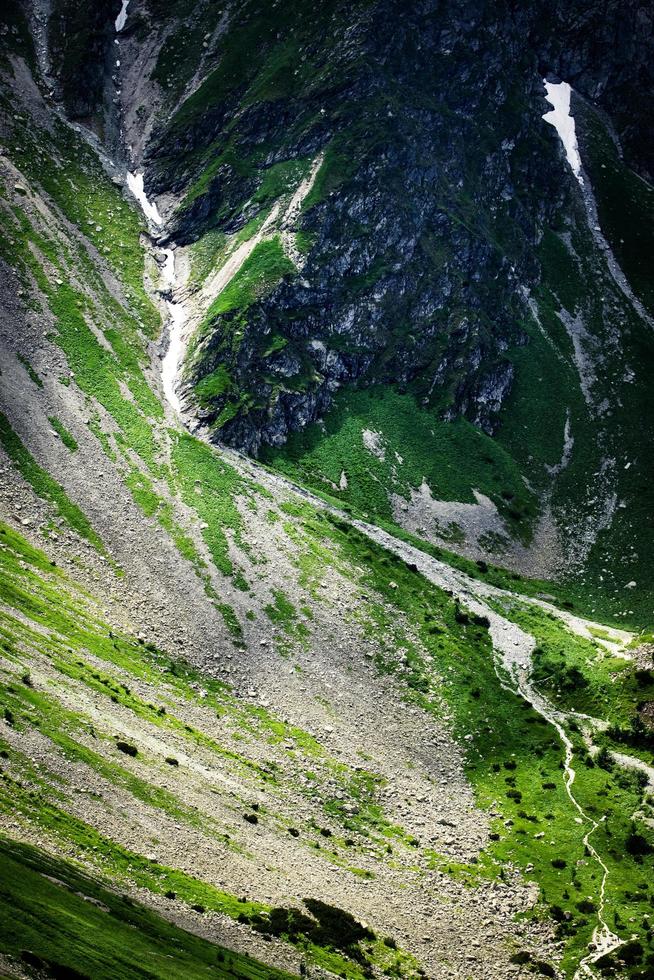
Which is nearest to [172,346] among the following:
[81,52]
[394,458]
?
[394,458]

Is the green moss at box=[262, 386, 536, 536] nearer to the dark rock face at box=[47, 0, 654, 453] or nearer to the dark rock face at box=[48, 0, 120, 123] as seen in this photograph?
the dark rock face at box=[47, 0, 654, 453]

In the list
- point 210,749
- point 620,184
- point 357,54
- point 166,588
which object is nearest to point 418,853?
point 210,749

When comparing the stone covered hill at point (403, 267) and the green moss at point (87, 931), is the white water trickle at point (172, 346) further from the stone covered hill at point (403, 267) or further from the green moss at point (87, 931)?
the green moss at point (87, 931)

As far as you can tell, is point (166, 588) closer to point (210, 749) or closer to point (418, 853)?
point (210, 749)

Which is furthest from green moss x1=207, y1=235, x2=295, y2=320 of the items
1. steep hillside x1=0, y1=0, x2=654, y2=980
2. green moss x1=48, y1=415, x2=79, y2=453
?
green moss x1=48, y1=415, x2=79, y2=453

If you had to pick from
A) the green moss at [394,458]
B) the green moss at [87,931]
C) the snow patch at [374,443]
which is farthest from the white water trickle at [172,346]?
the green moss at [87,931]

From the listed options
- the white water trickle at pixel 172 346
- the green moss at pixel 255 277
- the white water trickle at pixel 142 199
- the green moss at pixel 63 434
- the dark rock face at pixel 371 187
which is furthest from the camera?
the white water trickle at pixel 142 199
